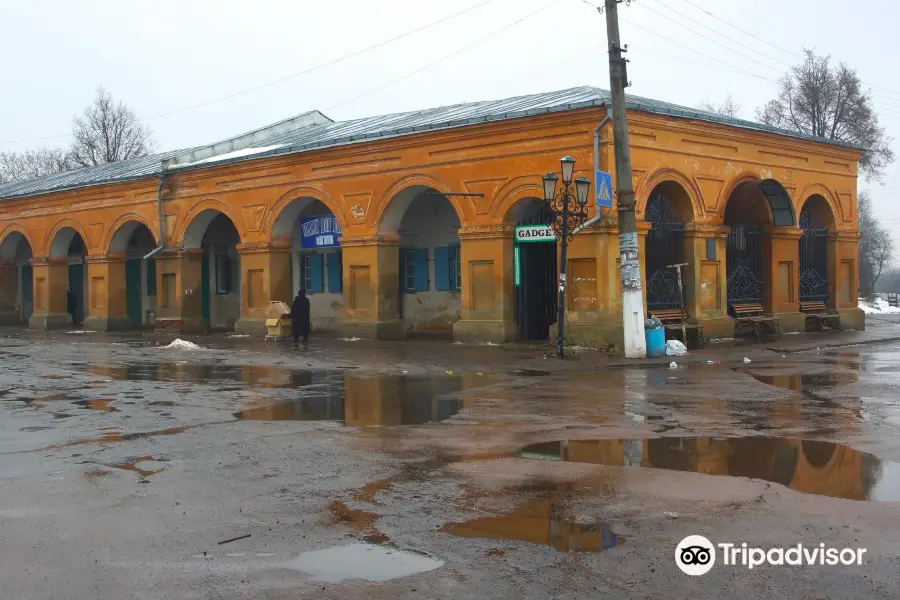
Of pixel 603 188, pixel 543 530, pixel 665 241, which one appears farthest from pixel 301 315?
pixel 543 530

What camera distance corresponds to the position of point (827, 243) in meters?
25.7

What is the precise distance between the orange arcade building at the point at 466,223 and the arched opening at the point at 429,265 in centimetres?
4

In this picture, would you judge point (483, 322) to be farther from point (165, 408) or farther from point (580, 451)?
point (580, 451)

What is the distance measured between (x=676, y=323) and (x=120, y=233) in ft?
60.8

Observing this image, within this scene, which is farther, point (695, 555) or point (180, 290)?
point (180, 290)

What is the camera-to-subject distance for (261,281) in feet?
86.0

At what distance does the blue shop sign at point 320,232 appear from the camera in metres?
25.1

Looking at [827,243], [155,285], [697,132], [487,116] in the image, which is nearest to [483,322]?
[487,116]

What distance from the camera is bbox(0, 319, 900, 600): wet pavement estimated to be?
4805mm

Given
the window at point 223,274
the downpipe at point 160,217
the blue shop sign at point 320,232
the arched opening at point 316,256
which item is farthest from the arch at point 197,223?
the blue shop sign at point 320,232

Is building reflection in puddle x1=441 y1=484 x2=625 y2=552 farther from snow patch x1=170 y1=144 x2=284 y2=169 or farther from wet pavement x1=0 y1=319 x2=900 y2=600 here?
snow patch x1=170 y1=144 x2=284 y2=169

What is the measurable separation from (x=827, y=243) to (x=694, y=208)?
6676 mm

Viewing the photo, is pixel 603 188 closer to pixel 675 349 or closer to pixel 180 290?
pixel 675 349

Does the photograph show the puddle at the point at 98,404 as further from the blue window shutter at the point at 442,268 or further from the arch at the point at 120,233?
the arch at the point at 120,233
